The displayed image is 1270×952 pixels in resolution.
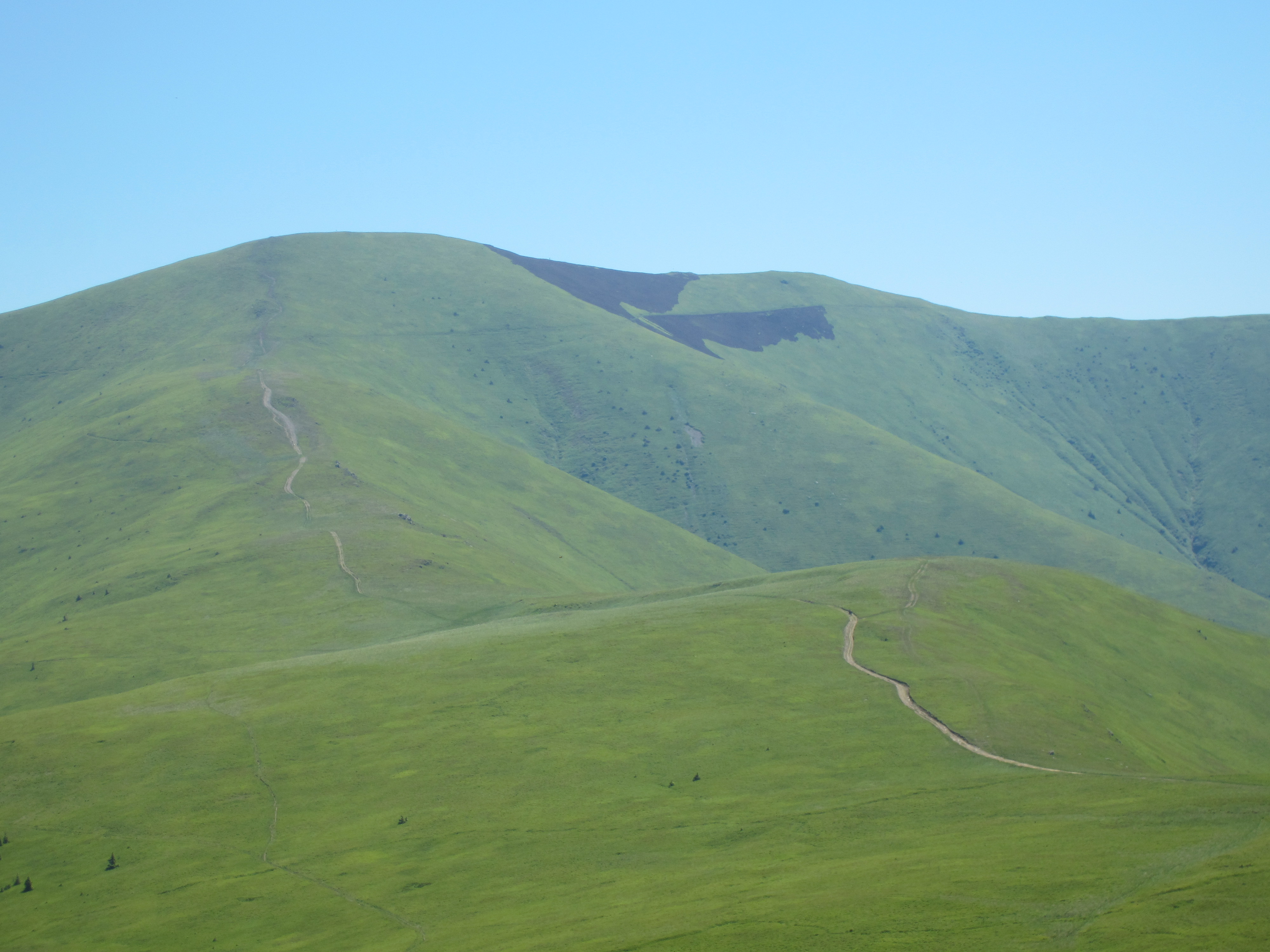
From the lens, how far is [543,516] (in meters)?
144

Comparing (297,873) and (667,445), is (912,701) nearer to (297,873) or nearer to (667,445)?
(297,873)

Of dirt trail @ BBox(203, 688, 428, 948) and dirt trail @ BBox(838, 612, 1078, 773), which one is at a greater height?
dirt trail @ BBox(838, 612, 1078, 773)

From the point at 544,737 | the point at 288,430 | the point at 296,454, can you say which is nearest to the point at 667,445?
the point at 288,430

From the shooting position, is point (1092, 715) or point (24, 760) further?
point (1092, 715)

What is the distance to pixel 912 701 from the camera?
177 ft

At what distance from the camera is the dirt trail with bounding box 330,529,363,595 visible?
93.2 m

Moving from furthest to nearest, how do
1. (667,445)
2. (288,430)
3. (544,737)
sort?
(667,445)
(288,430)
(544,737)

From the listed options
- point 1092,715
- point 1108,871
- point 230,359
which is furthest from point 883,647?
point 230,359

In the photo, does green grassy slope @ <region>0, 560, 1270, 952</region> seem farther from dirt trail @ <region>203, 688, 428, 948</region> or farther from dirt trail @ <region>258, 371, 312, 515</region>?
dirt trail @ <region>258, 371, 312, 515</region>

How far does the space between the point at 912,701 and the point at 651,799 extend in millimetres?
16191

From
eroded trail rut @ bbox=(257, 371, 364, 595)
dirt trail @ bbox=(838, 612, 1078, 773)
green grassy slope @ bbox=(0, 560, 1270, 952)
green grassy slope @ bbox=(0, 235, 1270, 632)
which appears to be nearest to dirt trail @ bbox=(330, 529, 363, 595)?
eroded trail rut @ bbox=(257, 371, 364, 595)

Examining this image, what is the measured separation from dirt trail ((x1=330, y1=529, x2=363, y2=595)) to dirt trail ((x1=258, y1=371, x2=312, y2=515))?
8013 millimetres

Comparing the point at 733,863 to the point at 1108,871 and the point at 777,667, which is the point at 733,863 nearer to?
the point at 1108,871

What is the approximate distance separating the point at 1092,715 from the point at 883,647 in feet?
38.7
